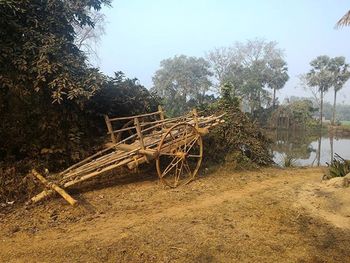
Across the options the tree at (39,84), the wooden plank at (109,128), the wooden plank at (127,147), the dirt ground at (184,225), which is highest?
the tree at (39,84)

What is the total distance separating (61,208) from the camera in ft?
18.5

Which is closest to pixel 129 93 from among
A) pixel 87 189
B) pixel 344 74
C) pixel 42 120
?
pixel 42 120

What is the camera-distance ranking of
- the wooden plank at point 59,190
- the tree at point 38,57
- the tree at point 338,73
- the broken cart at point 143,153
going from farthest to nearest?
the tree at point 338,73 < the tree at point 38,57 < the broken cart at point 143,153 < the wooden plank at point 59,190

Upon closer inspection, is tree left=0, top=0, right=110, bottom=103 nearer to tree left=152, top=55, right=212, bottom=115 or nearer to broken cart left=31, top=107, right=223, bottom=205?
broken cart left=31, top=107, right=223, bottom=205

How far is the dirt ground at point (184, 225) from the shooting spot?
4.28 metres

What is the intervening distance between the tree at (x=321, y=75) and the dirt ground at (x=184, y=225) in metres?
33.9

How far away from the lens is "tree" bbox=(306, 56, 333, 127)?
124 ft

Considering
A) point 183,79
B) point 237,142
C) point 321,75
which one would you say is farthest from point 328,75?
point 237,142

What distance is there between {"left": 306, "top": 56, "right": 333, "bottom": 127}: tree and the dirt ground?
111ft

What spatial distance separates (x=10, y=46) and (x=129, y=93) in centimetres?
281

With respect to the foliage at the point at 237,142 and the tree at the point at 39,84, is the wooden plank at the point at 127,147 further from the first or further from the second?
the foliage at the point at 237,142

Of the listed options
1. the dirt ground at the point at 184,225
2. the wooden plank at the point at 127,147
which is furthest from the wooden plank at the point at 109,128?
the dirt ground at the point at 184,225

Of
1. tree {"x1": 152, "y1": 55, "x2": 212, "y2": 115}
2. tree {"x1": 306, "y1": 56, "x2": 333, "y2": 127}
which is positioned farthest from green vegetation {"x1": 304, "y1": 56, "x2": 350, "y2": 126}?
tree {"x1": 152, "y1": 55, "x2": 212, "y2": 115}

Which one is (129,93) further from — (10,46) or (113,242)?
(113,242)
